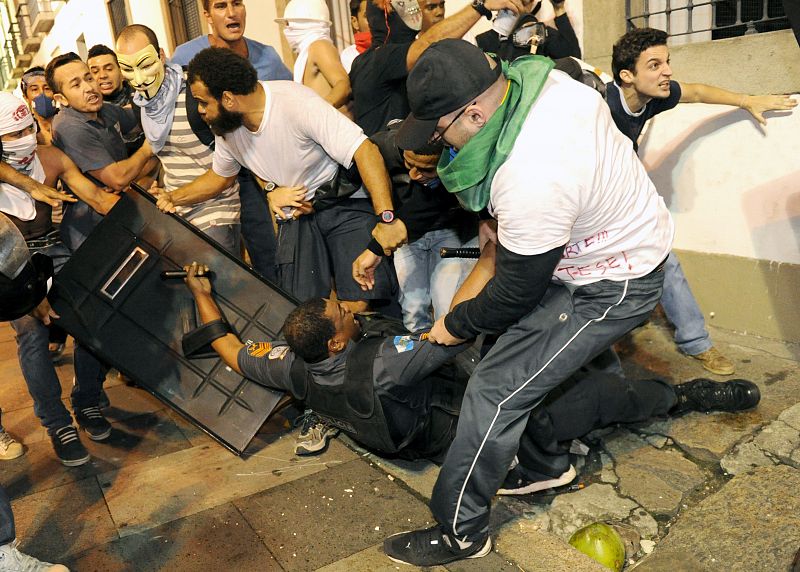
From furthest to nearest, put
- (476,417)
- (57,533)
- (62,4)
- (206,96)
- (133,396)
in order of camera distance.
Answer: (62,4), (133,396), (206,96), (57,533), (476,417)

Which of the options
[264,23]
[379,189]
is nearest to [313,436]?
[379,189]

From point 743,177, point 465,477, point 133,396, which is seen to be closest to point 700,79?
→ point 743,177

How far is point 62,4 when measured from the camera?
18109mm

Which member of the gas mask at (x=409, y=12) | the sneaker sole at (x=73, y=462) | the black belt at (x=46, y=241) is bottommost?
the sneaker sole at (x=73, y=462)

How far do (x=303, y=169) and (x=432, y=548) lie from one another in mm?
1942

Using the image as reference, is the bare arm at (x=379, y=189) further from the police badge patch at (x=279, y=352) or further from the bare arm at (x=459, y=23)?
the police badge patch at (x=279, y=352)

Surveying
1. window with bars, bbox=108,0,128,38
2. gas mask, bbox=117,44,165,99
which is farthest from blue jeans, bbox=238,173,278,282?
window with bars, bbox=108,0,128,38

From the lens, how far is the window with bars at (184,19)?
10422 millimetres

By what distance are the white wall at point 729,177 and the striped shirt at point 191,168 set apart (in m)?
2.70

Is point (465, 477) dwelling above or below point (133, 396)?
above

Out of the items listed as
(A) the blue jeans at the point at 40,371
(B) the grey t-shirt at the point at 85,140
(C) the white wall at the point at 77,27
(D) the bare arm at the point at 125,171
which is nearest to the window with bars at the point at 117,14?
(C) the white wall at the point at 77,27

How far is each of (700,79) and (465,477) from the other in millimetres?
A: 3004

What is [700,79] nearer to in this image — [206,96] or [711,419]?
[711,419]

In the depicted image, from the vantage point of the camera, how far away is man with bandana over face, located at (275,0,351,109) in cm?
423
